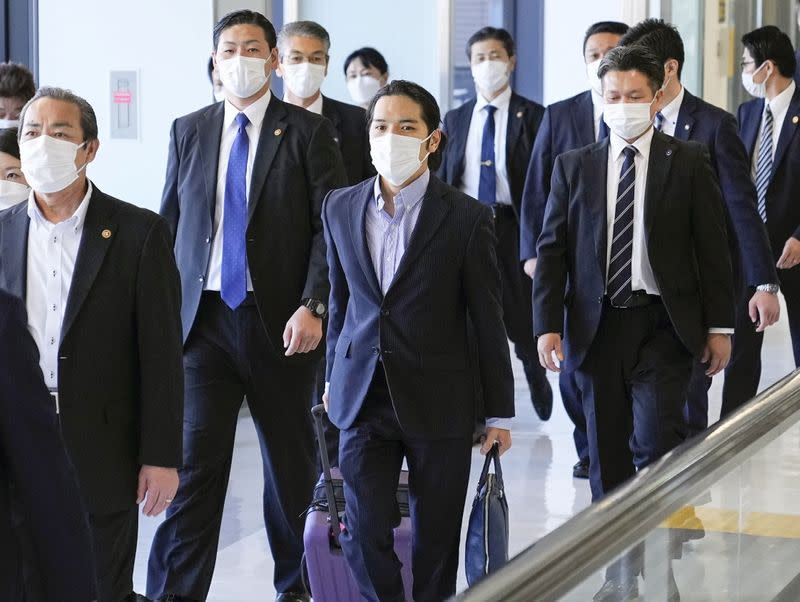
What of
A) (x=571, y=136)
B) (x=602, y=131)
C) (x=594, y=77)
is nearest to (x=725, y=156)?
(x=602, y=131)

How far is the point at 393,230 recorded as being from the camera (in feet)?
14.1

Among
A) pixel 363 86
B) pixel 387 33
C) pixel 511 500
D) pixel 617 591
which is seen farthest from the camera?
pixel 387 33

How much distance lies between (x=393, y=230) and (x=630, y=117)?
1147 millimetres

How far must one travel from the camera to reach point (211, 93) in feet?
28.7

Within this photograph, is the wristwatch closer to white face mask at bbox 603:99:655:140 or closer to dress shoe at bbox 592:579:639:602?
white face mask at bbox 603:99:655:140

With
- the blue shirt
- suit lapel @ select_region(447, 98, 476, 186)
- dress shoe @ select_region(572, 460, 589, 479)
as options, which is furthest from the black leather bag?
suit lapel @ select_region(447, 98, 476, 186)

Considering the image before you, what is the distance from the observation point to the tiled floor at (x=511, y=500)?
18.4 feet

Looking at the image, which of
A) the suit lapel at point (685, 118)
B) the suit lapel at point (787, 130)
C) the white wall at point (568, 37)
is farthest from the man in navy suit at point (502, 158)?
the white wall at point (568, 37)

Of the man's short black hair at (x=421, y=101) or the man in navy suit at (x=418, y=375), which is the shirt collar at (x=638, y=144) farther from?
the man in navy suit at (x=418, y=375)

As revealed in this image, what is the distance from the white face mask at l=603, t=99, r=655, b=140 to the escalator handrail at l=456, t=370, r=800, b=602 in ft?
4.69

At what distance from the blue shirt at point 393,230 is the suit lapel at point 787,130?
3591mm

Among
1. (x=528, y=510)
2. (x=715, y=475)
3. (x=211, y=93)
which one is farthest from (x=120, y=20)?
(x=715, y=475)

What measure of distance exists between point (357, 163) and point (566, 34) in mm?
5465

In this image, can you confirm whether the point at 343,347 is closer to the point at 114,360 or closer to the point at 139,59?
the point at 114,360
